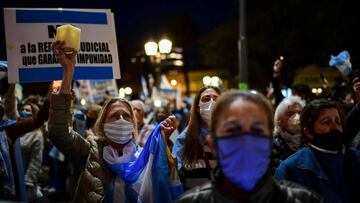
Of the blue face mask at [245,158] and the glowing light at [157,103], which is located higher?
the blue face mask at [245,158]

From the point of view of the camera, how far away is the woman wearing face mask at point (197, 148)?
439cm

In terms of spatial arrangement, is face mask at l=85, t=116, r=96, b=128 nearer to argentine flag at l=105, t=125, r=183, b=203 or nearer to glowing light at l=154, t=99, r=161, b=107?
argentine flag at l=105, t=125, r=183, b=203

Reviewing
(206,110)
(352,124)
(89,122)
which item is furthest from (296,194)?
(89,122)

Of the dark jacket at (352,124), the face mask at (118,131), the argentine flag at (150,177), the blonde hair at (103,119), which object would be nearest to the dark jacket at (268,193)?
the argentine flag at (150,177)

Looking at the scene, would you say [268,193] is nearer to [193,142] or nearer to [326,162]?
[326,162]

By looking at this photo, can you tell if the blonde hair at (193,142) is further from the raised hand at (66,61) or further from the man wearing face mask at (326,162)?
the raised hand at (66,61)

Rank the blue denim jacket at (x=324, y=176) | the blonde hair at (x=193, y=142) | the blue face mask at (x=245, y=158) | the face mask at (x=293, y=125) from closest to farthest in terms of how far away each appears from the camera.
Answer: the blue face mask at (x=245, y=158), the blue denim jacket at (x=324, y=176), the blonde hair at (x=193, y=142), the face mask at (x=293, y=125)

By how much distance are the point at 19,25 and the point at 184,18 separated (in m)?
→ 68.4

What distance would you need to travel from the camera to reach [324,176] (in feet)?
11.3

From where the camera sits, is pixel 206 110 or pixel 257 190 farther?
pixel 206 110

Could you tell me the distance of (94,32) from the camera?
18.0ft

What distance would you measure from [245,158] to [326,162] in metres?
1.55

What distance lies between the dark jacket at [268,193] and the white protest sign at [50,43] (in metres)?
2.93

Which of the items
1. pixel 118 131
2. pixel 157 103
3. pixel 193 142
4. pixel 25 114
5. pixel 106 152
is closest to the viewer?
pixel 106 152
